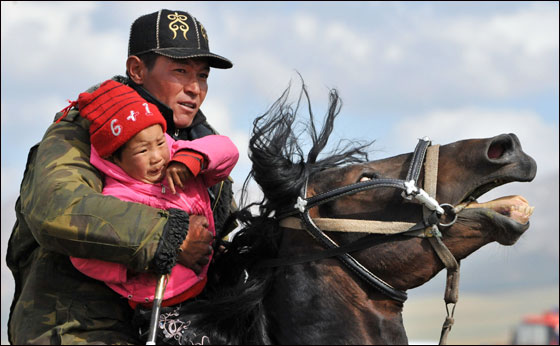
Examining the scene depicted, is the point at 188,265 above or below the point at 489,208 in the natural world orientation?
below

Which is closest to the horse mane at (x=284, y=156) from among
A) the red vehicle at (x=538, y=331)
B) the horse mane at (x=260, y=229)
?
the horse mane at (x=260, y=229)

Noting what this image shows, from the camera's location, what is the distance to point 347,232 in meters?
3.19

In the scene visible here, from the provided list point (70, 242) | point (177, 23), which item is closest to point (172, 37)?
point (177, 23)

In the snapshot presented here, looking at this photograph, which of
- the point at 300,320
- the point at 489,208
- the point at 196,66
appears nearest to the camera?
the point at 489,208

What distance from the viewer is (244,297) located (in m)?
3.39

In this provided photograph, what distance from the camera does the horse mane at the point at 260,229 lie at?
11.1 ft

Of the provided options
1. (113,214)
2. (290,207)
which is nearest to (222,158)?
(290,207)

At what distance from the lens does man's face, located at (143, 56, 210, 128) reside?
3.87m

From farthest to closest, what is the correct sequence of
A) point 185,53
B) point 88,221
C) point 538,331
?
point 538,331
point 185,53
point 88,221

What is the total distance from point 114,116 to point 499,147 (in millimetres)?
1722

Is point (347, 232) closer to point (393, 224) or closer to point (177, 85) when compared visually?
point (393, 224)

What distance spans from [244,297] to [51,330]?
0.91 metres

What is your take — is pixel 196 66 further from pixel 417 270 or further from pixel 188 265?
pixel 417 270

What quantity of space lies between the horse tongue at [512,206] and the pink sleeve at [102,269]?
1573mm
